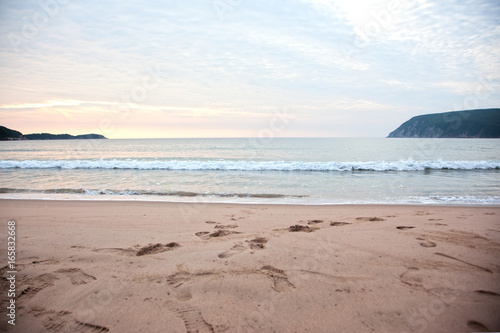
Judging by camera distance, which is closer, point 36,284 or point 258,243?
point 36,284

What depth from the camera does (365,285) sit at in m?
2.89

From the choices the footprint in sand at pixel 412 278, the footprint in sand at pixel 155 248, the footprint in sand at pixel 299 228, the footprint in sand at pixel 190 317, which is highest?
the footprint in sand at pixel 412 278

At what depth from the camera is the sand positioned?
95.2 inches

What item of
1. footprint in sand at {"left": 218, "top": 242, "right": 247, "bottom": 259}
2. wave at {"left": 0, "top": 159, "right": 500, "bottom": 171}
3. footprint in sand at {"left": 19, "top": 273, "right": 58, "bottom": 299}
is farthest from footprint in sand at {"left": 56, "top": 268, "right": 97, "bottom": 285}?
wave at {"left": 0, "top": 159, "right": 500, "bottom": 171}

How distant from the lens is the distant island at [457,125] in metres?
92.0

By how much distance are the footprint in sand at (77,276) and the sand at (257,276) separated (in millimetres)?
24

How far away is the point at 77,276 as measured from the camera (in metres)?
3.26

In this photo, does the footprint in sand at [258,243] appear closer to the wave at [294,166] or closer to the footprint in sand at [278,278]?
the footprint in sand at [278,278]

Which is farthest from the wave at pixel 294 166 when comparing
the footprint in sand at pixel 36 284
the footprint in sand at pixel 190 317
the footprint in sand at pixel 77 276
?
the footprint in sand at pixel 190 317

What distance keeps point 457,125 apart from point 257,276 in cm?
12927

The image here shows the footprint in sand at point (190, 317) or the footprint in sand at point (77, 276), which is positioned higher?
the footprint in sand at point (190, 317)

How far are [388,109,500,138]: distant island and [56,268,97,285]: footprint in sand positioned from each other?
4896 inches

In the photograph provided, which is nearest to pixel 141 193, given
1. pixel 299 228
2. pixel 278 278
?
pixel 299 228

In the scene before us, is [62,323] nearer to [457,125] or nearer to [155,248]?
[155,248]
